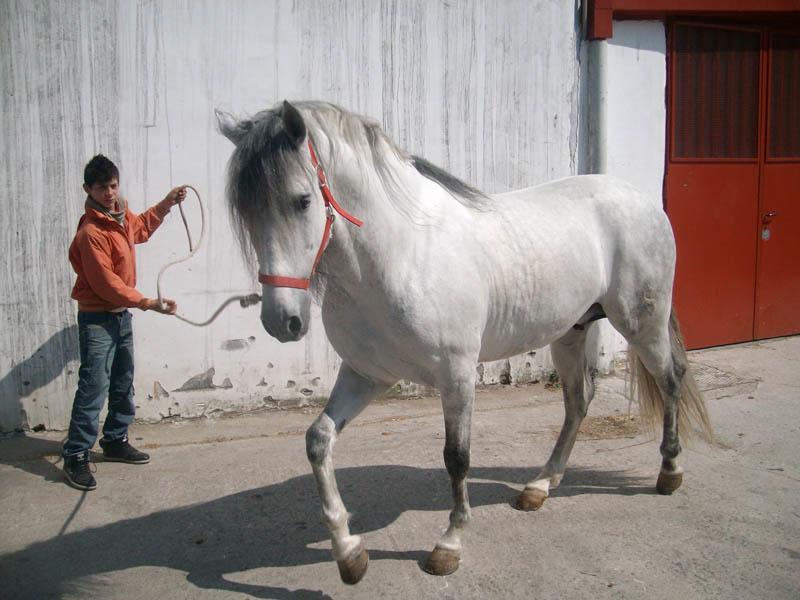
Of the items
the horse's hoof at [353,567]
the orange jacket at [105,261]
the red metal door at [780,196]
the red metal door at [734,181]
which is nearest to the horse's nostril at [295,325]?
the horse's hoof at [353,567]

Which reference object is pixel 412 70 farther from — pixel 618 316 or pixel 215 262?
pixel 618 316

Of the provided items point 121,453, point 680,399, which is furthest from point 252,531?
point 680,399

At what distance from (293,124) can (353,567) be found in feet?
5.45

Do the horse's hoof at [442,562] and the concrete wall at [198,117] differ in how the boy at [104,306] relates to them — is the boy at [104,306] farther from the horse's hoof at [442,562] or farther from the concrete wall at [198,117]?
the horse's hoof at [442,562]

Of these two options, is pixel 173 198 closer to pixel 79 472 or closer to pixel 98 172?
pixel 98 172

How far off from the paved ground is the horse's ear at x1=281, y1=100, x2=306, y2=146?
5.68ft

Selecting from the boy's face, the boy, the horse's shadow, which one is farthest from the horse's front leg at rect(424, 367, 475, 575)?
the boy's face

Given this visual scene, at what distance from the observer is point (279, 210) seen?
2213mm

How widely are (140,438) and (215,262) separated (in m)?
1.23

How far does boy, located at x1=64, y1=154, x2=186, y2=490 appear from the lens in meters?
3.56

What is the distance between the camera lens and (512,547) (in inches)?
118

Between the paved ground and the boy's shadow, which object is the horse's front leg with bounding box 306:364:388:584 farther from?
the boy's shadow

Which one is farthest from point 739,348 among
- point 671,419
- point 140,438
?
point 140,438

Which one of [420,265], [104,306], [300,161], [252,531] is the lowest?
[252,531]
